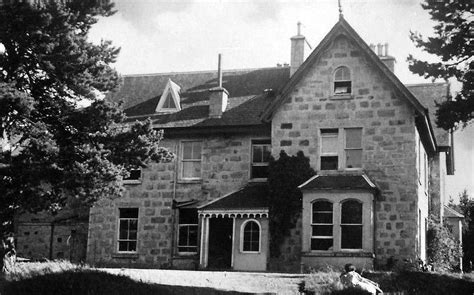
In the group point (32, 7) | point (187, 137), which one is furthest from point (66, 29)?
point (187, 137)

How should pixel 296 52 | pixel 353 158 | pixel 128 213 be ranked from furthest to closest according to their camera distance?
pixel 296 52, pixel 128 213, pixel 353 158

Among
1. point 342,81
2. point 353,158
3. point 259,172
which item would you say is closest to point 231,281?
point 353,158

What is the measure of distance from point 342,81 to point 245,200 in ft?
20.4

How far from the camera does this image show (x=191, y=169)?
30562mm

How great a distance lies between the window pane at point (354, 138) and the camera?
2708 centimetres

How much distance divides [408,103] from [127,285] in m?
14.7

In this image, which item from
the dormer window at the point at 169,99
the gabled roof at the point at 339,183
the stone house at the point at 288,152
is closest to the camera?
A: the gabled roof at the point at 339,183

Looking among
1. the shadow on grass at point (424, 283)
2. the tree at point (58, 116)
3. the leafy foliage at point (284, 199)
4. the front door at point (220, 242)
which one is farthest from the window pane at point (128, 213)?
the shadow on grass at point (424, 283)

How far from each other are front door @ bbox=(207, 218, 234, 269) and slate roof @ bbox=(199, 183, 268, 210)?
1.31 meters

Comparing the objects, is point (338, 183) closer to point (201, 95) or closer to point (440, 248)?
point (440, 248)

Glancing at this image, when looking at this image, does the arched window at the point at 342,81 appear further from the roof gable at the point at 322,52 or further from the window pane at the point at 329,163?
the window pane at the point at 329,163

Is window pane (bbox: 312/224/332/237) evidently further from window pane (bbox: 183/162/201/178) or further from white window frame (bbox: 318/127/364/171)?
window pane (bbox: 183/162/201/178)

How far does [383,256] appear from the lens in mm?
25578

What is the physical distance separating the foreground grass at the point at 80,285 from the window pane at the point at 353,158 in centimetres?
1073
